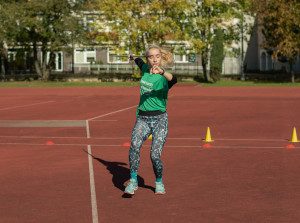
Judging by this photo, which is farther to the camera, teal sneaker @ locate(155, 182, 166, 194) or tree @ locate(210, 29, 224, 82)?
tree @ locate(210, 29, 224, 82)

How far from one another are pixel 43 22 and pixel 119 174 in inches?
1821

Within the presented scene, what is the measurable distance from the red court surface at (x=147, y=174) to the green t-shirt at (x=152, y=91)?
1219 millimetres

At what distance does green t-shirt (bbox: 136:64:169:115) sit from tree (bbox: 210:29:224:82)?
45349mm

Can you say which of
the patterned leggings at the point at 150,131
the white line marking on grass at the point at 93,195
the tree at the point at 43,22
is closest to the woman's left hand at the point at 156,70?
Result: the patterned leggings at the point at 150,131

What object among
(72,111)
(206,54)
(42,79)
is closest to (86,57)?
(42,79)

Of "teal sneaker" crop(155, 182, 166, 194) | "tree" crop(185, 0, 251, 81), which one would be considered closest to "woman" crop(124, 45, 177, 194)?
"teal sneaker" crop(155, 182, 166, 194)

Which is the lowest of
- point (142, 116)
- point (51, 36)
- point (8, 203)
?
point (8, 203)

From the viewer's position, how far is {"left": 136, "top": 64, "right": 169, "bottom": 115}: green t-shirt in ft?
25.5

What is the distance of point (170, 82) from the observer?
25.3ft

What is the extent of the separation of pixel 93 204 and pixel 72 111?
15.8m

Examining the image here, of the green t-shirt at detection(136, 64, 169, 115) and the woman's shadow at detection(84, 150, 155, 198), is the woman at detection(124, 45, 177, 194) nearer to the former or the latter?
the green t-shirt at detection(136, 64, 169, 115)

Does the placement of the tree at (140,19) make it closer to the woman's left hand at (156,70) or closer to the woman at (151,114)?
the woman at (151,114)

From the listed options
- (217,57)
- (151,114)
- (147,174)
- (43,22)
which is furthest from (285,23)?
(151,114)

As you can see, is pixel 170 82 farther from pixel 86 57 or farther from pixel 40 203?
pixel 86 57
